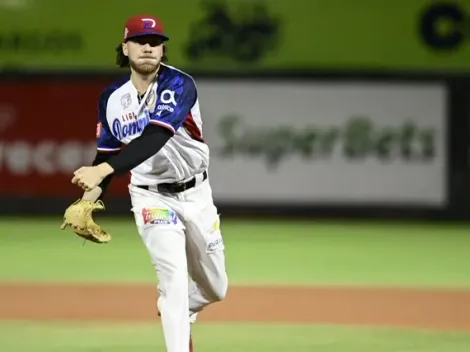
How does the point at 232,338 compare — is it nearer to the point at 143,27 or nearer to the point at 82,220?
the point at 82,220

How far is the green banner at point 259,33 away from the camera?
56.5 ft

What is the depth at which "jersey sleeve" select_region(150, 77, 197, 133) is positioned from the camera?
6.36 meters

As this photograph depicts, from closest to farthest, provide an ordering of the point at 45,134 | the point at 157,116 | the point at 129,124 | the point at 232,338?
the point at 157,116 < the point at 129,124 < the point at 232,338 < the point at 45,134

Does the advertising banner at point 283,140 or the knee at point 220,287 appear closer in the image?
the knee at point 220,287

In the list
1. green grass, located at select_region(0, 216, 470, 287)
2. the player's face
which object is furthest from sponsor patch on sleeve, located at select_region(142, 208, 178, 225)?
green grass, located at select_region(0, 216, 470, 287)

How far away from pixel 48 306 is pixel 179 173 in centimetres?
331

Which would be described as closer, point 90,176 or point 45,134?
point 90,176

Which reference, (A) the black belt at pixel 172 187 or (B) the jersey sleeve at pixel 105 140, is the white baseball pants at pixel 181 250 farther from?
(B) the jersey sleeve at pixel 105 140

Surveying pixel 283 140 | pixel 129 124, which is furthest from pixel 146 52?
pixel 283 140

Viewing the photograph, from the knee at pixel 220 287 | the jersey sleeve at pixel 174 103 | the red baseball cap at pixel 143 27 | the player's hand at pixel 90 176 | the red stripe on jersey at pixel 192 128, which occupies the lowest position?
the knee at pixel 220 287

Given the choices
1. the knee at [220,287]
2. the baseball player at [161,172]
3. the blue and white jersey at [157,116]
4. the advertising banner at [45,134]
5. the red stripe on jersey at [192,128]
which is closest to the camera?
the baseball player at [161,172]

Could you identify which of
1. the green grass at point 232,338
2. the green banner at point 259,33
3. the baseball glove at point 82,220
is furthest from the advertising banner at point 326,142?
the baseball glove at point 82,220

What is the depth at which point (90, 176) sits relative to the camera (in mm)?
6098

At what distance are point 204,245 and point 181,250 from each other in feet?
0.99
